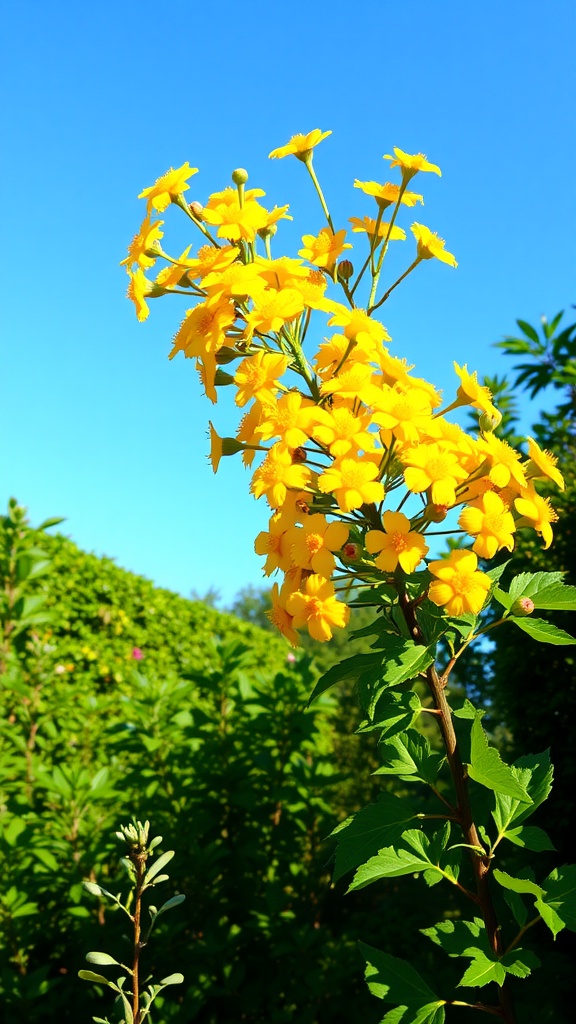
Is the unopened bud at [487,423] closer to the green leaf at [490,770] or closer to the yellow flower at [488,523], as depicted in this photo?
the yellow flower at [488,523]

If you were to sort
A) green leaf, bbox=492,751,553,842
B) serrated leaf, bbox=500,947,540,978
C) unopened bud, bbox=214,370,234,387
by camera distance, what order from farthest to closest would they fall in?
green leaf, bbox=492,751,553,842 < unopened bud, bbox=214,370,234,387 < serrated leaf, bbox=500,947,540,978

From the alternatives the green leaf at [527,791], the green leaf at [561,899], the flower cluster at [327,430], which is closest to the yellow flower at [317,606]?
the flower cluster at [327,430]

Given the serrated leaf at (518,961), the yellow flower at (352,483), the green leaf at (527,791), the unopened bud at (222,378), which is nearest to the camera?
the yellow flower at (352,483)

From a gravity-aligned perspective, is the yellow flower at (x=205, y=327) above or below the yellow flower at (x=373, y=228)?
below

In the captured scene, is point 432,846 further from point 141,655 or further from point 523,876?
point 141,655

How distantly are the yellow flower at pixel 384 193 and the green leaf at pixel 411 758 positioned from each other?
1308 millimetres

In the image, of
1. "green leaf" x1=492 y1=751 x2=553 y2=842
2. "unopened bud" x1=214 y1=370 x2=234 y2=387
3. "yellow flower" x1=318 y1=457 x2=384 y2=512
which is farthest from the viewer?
"green leaf" x1=492 y1=751 x2=553 y2=842

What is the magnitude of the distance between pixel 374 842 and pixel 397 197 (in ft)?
5.03

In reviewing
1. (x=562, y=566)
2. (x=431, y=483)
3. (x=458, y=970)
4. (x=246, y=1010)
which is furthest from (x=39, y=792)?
(x=431, y=483)

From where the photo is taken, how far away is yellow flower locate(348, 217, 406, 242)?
74.8 inches

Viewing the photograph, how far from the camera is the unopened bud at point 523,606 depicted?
1.78 meters

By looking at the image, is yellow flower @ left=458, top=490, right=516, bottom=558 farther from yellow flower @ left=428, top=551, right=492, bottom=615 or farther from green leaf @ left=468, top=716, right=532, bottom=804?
green leaf @ left=468, top=716, right=532, bottom=804

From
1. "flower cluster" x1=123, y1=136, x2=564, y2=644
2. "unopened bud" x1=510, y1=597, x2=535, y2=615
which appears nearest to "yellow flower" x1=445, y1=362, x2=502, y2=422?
"flower cluster" x1=123, y1=136, x2=564, y2=644

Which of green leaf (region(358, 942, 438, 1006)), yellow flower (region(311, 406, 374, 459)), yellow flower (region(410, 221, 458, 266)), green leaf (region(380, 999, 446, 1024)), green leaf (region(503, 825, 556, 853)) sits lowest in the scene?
green leaf (region(380, 999, 446, 1024))
